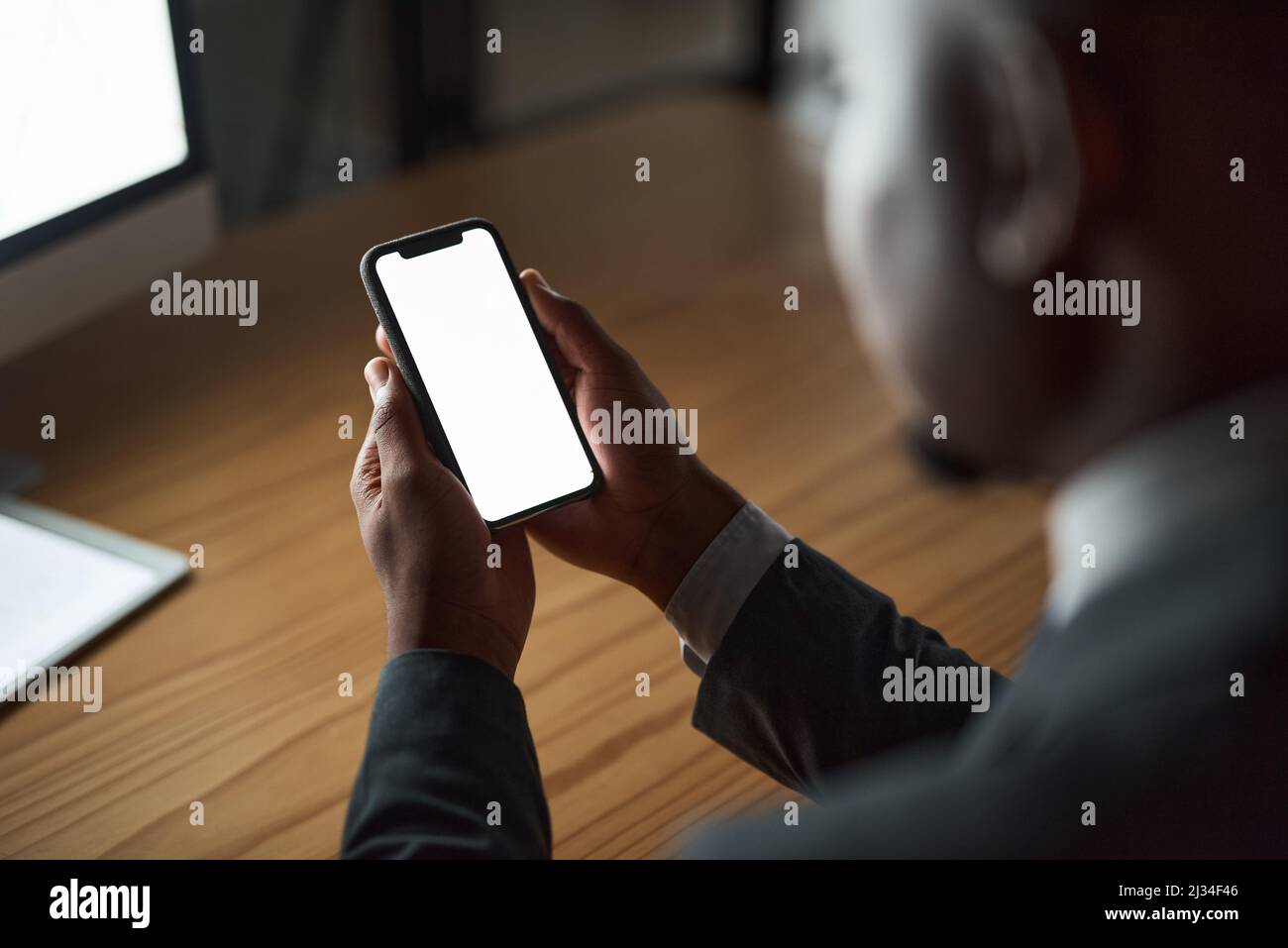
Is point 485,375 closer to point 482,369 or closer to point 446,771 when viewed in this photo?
point 482,369

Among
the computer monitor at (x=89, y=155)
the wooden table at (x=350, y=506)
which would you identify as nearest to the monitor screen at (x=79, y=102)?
the computer monitor at (x=89, y=155)

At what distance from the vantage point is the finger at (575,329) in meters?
0.74

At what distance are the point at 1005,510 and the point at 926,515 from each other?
0.20ft

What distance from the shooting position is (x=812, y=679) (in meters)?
0.66

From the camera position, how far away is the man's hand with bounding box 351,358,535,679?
0.63 meters

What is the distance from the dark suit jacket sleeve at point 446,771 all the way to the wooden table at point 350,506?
96 millimetres

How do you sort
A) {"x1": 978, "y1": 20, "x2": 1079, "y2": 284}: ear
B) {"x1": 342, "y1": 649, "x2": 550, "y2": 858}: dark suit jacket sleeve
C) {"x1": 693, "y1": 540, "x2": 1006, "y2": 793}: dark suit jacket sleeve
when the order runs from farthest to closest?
{"x1": 693, "y1": 540, "x2": 1006, "y2": 793}: dark suit jacket sleeve, {"x1": 342, "y1": 649, "x2": 550, "y2": 858}: dark suit jacket sleeve, {"x1": 978, "y1": 20, "x2": 1079, "y2": 284}: ear

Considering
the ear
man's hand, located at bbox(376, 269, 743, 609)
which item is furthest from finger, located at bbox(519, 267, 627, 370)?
the ear

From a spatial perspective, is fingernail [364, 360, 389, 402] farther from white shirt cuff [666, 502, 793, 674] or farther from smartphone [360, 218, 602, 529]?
white shirt cuff [666, 502, 793, 674]

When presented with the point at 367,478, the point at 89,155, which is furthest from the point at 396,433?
the point at 89,155

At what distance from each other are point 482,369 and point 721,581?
0.18 metres

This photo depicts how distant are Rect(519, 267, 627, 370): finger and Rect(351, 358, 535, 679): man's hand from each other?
0.10 m

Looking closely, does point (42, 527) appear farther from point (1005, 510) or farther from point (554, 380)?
point (1005, 510)
